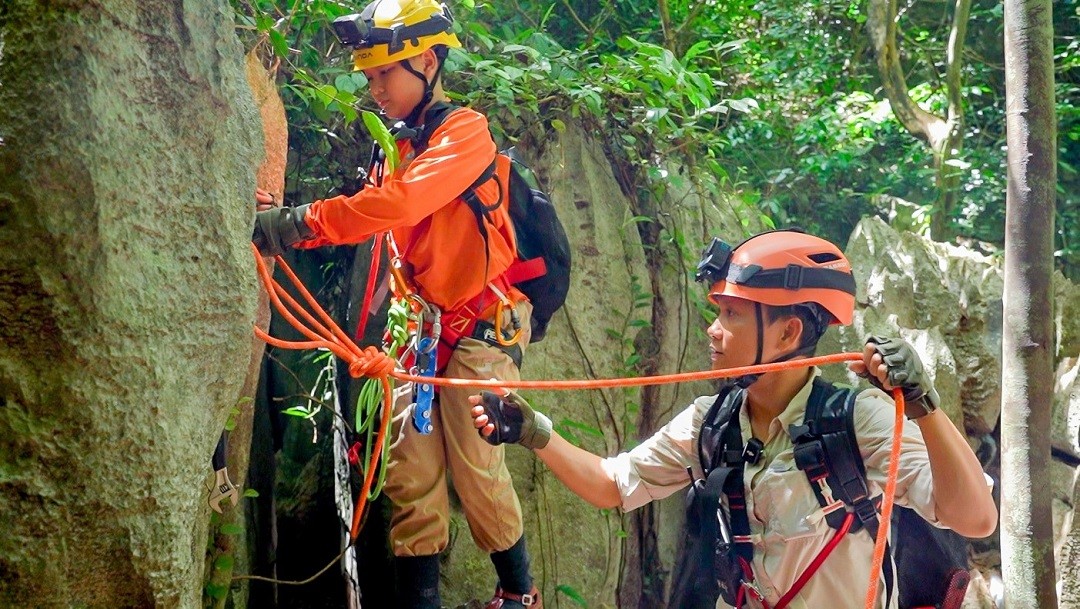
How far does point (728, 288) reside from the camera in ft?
8.64

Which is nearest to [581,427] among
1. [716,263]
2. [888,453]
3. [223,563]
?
[223,563]

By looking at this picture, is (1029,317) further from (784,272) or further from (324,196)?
(324,196)

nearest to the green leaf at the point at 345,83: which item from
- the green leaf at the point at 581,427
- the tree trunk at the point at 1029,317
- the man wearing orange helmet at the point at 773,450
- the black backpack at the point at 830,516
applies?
the man wearing orange helmet at the point at 773,450

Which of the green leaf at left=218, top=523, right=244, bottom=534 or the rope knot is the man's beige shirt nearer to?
the rope knot

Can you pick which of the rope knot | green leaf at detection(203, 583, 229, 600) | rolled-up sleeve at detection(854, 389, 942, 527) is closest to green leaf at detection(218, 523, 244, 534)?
green leaf at detection(203, 583, 229, 600)

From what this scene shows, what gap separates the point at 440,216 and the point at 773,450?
1.36 meters

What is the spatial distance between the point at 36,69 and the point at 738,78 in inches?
304

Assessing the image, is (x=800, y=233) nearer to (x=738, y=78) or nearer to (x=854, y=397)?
(x=854, y=397)

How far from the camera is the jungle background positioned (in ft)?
5.94

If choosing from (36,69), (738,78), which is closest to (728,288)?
(36,69)

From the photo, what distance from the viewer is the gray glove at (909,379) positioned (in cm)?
204

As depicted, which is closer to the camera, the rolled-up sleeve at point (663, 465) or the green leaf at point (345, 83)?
the rolled-up sleeve at point (663, 465)

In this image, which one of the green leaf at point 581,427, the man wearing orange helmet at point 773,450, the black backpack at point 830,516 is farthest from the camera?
the green leaf at point 581,427

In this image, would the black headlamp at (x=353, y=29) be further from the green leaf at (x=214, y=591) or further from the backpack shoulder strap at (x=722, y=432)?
the green leaf at (x=214, y=591)
